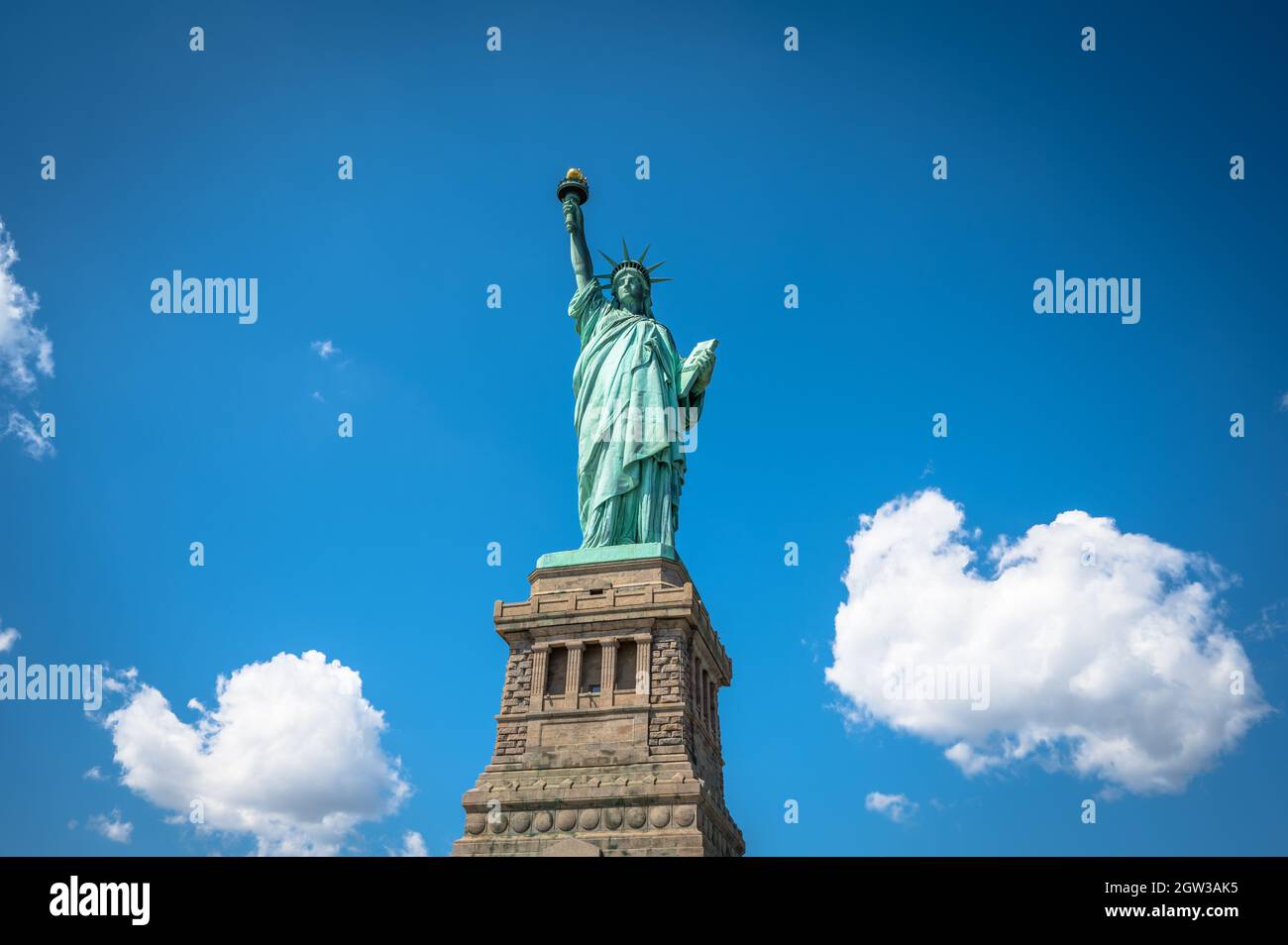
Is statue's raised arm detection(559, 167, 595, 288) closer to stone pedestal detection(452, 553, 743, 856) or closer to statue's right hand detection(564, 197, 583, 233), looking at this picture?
statue's right hand detection(564, 197, 583, 233)

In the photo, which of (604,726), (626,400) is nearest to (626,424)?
(626,400)

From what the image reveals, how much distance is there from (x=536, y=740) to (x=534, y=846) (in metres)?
2.64

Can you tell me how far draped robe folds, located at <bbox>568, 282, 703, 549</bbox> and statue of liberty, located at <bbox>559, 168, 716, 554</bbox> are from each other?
0.10 feet

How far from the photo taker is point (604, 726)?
79.6ft

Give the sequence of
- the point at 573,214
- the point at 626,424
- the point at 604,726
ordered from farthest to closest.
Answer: the point at 573,214
the point at 626,424
the point at 604,726

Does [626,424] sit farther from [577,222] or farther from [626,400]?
[577,222]

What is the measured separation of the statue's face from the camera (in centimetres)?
3256

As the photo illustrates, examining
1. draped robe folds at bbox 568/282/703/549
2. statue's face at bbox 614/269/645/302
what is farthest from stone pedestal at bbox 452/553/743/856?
statue's face at bbox 614/269/645/302

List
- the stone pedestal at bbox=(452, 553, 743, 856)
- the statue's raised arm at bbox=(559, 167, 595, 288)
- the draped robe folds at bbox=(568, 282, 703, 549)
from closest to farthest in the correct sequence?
the stone pedestal at bbox=(452, 553, 743, 856) → the draped robe folds at bbox=(568, 282, 703, 549) → the statue's raised arm at bbox=(559, 167, 595, 288)

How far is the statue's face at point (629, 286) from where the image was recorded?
32.6 metres

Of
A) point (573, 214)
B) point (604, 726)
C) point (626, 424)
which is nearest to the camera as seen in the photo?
point (604, 726)

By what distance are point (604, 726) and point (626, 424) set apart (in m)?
8.74
